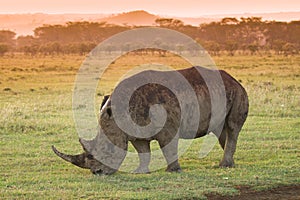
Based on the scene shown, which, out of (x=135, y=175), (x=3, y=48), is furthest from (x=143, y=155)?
(x=3, y=48)

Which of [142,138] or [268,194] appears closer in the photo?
[268,194]

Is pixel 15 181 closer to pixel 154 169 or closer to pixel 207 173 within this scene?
pixel 154 169

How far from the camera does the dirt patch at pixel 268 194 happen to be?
27.8ft

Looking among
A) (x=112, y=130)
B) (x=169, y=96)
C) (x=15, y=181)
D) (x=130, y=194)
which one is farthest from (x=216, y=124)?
(x=15, y=181)

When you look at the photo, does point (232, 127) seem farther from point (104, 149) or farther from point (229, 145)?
point (104, 149)

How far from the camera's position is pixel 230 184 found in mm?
9109

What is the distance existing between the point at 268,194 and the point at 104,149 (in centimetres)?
267

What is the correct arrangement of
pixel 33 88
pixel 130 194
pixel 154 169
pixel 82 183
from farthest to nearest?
pixel 33 88 < pixel 154 169 < pixel 82 183 < pixel 130 194

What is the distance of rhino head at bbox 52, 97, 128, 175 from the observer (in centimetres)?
941

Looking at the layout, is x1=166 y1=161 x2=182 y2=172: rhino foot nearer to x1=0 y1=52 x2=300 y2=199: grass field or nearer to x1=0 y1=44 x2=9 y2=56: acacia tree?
x1=0 y1=52 x2=300 y2=199: grass field

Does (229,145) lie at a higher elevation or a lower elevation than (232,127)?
lower

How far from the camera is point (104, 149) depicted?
943cm

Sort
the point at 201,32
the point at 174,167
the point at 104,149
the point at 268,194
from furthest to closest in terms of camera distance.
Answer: the point at 201,32, the point at 174,167, the point at 104,149, the point at 268,194

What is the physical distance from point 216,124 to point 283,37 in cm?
6801
